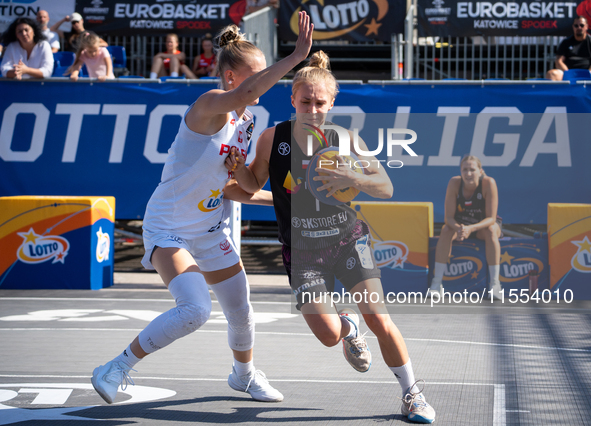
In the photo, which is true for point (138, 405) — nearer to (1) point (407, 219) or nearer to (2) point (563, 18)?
(1) point (407, 219)

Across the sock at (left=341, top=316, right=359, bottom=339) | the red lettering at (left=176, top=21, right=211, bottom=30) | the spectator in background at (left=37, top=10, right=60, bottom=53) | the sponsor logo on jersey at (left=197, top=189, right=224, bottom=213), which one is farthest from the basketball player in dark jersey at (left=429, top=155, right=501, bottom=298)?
the spectator in background at (left=37, top=10, right=60, bottom=53)

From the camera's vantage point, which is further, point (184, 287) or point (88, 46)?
point (88, 46)

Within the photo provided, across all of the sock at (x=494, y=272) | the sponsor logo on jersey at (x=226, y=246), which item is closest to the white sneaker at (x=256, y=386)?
the sponsor logo on jersey at (x=226, y=246)

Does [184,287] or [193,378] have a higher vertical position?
[184,287]

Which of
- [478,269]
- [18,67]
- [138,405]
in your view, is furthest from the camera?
[18,67]

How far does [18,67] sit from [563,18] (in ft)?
27.5

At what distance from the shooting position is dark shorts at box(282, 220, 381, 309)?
3627 millimetres

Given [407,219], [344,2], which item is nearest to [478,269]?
[407,219]

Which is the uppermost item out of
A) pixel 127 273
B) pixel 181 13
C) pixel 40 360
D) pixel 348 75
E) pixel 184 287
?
pixel 181 13

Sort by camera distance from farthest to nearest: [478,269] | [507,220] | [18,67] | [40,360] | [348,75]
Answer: [348,75] < [18,67] < [507,220] < [478,269] < [40,360]

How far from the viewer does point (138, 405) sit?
3.94m

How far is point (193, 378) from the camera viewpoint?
14.9 feet

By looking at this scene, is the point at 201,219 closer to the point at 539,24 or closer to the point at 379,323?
the point at 379,323

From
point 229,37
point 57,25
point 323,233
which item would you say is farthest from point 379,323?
point 57,25
